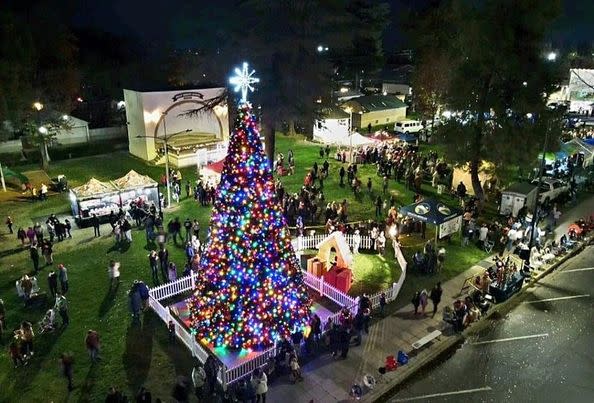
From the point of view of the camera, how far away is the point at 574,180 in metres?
27.8

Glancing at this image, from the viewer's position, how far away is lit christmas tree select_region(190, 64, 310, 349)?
12.0m

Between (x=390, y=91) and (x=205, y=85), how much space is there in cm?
3429

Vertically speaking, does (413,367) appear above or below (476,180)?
below

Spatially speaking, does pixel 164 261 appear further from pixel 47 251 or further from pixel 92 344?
pixel 92 344

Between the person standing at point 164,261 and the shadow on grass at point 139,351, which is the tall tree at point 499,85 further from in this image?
the shadow on grass at point 139,351

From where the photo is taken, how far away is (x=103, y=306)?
15.9m

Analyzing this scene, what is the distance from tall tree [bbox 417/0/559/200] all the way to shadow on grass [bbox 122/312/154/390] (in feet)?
58.1

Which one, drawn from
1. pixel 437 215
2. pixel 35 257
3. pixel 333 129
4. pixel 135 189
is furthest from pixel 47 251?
pixel 333 129

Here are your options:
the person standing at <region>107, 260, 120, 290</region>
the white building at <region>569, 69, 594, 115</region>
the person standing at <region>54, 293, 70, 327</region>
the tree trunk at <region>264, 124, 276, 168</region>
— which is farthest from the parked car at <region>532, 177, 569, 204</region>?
the white building at <region>569, 69, 594, 115</region>

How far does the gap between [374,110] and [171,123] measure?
21519 millimetres

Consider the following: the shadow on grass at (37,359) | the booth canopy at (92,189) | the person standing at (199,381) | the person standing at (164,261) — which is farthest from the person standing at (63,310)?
the booth canopy at (92,189)

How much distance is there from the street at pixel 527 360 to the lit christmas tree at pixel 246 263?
3.80 metres

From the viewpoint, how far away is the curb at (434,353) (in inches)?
476

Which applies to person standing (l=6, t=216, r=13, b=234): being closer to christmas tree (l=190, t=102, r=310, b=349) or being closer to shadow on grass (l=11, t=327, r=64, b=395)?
shadow on grass (l=11, t=327, r=64, b=395)
